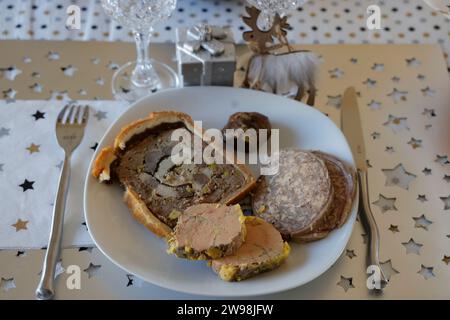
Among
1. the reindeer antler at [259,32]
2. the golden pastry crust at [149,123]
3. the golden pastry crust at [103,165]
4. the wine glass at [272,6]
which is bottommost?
the golden pastry crust at [103,165]

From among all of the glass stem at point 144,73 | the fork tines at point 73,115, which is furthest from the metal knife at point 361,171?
the fork tines at point 73,115

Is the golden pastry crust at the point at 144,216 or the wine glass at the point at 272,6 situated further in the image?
the wine glass at the point at 272,6

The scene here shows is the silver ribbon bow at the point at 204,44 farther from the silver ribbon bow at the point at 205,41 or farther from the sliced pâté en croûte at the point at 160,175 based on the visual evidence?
the sliced pâté en croûte at the point at 160,175

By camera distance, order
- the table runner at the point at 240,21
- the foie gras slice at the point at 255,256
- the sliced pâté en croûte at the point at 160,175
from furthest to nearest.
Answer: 1. the table runner at the point at 240,21
2. the sliced pâté en croûte at the point at 160,175
3. the foie gras slice at the point at 255,256

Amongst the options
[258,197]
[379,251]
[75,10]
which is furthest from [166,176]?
[75,10]

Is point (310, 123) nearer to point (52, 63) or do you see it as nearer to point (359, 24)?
point (359, 24)

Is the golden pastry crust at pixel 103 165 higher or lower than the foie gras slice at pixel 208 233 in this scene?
higher
